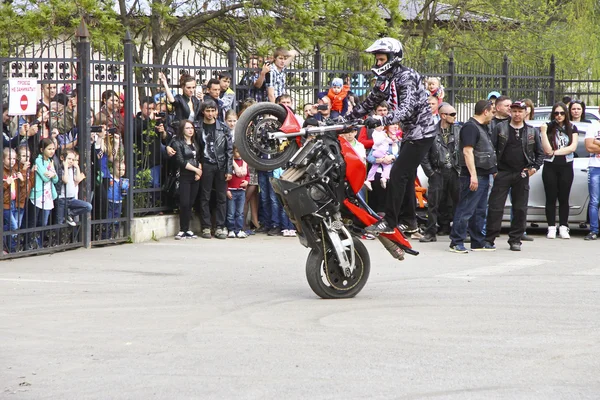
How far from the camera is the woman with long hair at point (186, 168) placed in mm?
15016

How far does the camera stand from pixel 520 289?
10.8 metres

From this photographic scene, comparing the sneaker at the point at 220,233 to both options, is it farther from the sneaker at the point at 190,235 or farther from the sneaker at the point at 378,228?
the sneaker at the point at 378,228

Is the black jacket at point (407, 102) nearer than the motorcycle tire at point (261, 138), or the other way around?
the motorcycle tire at point (261, 138)

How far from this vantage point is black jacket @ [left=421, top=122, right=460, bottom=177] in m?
15.5

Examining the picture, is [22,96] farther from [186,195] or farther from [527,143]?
[527,143]

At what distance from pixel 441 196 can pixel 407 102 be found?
560cm

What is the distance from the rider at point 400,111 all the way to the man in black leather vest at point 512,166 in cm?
421

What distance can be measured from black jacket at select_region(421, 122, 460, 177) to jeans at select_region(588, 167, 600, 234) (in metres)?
1.89

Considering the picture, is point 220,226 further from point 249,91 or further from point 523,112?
point 523,112

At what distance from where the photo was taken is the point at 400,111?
402 inches

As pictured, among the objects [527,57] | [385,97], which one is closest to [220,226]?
[385,97]

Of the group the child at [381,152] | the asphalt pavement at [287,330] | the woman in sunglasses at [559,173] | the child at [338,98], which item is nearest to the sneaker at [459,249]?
the asphalt pavement at [287,330]

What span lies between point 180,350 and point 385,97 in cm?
383

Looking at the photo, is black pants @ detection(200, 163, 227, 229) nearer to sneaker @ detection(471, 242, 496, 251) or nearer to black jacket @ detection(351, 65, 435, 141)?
sneaker @ detection(471, 242, 496, 251)
